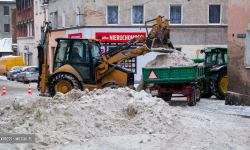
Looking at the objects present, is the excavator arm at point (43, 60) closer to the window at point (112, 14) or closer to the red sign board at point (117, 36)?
the red sign board at point (117, 36)

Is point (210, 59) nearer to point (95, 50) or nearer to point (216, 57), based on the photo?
point (216, 57)

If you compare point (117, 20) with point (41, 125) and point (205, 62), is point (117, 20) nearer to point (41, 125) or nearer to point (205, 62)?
point (205, 62)

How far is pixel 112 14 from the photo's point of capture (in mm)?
29359

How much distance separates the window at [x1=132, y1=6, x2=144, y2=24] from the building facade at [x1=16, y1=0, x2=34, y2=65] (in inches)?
808

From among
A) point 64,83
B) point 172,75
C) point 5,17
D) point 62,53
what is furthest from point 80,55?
point 5,17

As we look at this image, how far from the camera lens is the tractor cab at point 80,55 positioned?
15.0 meters

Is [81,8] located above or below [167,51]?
above

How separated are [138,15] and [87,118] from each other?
67.7ft

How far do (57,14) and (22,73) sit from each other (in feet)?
26.9

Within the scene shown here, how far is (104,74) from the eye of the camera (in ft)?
49.3

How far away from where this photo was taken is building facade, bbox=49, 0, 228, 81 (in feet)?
94.5

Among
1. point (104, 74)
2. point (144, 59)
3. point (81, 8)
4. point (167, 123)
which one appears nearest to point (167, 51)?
point (104, 74)

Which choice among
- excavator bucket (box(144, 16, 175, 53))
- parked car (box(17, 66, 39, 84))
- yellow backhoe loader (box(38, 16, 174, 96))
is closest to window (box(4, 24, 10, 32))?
parked car (box(17, 66, 39, 84))

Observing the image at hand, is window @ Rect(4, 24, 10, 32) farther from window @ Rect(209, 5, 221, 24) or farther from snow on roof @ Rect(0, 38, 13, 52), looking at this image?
window @ Rect(209, 5, 221, 24)
